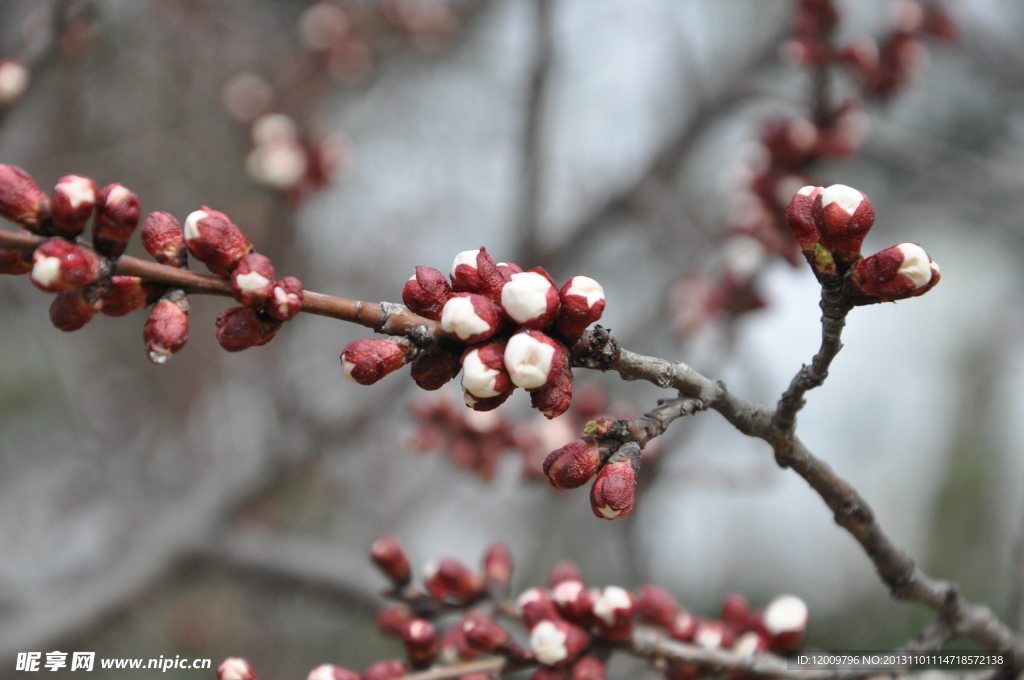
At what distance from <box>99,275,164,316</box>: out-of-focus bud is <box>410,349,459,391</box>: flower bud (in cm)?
39

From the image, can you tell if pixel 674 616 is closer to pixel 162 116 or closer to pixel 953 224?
pixel 162 116

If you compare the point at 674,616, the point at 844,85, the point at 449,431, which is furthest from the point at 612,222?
the point at 674,616

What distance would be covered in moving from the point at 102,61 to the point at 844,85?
426cm

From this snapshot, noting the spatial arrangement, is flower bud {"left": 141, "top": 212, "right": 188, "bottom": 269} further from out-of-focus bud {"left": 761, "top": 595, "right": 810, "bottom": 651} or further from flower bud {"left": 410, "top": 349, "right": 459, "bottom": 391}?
out-of-focus bud {"left": 761, "top": 595, "right": 810, "bottom": 651}

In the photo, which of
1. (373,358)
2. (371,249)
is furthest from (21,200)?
(371,249)

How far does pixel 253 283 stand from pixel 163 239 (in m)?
0.18

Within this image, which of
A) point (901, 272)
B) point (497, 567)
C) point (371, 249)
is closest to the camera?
point (901, 272)

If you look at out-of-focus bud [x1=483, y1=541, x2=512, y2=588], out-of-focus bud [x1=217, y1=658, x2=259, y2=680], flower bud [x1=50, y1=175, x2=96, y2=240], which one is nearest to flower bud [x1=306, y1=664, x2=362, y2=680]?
out-of-focus bud [x1=217, y1=658, x2=259, y2=680]

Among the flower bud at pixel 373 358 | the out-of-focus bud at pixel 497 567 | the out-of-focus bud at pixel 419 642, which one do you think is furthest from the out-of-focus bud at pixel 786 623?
the flower bud at pixel 373 358

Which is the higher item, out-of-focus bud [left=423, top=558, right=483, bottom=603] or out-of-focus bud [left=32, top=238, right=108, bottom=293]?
out-of-focus bud [left=32, top=238, right=108, bottom=293]

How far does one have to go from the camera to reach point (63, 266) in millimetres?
921

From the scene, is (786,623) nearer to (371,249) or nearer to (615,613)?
(615,613)

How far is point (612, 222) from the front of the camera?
13.2ft

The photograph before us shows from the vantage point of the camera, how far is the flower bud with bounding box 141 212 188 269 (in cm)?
103
